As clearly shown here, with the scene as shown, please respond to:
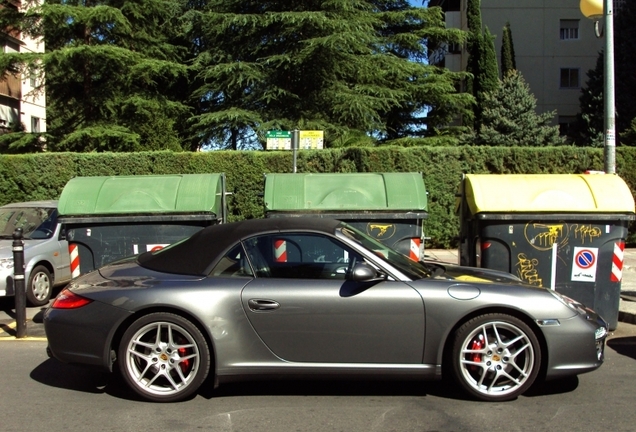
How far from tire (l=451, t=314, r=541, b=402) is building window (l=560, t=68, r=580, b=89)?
3109cm

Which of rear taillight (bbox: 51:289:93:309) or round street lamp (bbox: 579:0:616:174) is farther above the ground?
round street lamp (bbox: 579:0:616:174)

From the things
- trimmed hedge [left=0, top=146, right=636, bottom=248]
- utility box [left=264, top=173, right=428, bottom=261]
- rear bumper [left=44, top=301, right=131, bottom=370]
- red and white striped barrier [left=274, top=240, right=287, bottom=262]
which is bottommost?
rear bumper [left=44, top=301, right=131, bottom=370]

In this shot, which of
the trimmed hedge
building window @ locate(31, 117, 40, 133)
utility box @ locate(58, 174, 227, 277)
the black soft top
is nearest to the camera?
the black soft top

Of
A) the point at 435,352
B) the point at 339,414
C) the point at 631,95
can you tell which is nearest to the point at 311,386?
the point at 339,414

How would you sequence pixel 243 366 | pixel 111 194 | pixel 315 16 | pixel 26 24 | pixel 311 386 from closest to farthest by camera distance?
pixel 243 366 → pixel 311 386 → pixel 111 194 → pixel 315 16 → pixel 26 24

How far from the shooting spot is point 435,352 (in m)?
4.74

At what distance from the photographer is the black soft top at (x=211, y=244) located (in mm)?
5023

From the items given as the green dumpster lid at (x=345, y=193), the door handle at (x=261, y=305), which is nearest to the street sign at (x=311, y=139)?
the green dumpster lid at (x=345, y=193)

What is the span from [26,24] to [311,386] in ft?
68.9

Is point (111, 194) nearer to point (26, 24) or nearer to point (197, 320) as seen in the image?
point (197, 320)

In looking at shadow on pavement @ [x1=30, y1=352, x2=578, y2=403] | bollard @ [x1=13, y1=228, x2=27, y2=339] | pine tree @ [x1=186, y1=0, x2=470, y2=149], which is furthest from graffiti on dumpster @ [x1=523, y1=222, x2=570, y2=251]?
pine tree @ [x1=186, y1=0, x2=470, y2=149]

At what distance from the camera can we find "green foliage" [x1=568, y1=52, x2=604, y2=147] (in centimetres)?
2572

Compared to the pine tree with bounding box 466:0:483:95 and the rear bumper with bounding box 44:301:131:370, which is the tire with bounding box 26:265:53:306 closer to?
the rear bumper with bounding box 44:301:131:370

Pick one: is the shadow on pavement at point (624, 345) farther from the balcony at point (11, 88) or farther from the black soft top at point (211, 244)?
the balcony at point (11, 88)
